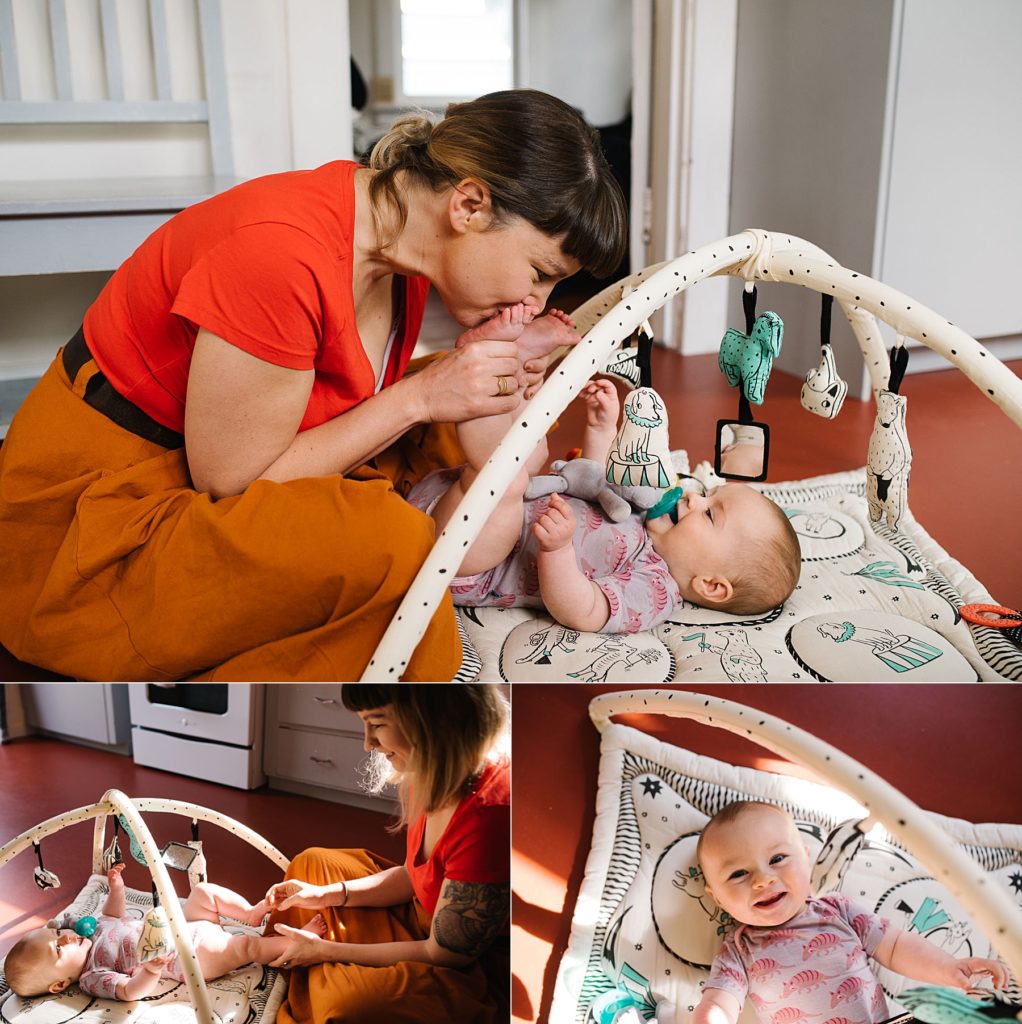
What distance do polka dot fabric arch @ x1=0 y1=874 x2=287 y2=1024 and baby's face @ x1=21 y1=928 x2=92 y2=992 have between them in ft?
0.03

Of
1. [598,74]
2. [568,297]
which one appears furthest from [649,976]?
[598,74]

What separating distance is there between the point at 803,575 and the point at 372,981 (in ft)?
2.75

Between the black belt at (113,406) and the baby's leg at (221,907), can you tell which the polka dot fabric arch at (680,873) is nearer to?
the baby's leg at (221,907)

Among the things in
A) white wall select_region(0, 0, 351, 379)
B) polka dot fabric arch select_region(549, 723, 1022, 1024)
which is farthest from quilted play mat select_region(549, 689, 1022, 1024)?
white wall select_region(0, 0, 351, 379)

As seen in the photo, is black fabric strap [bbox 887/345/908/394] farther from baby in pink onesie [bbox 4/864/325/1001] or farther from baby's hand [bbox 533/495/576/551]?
baby in pink onesie [bbox 4/864/325/1001]

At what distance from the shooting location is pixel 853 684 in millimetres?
916

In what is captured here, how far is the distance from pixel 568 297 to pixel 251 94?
71.6 inches

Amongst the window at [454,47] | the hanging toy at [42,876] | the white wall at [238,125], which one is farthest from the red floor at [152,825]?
the window at [454,47]

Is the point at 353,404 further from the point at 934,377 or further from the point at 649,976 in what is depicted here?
the point at 934,377

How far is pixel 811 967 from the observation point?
866 millimetres

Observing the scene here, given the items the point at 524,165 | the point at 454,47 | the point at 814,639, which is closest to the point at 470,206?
the point at 524,165

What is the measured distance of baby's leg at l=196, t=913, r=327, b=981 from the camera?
0.81 m

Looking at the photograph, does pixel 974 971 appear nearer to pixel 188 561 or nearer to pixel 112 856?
pixel 112 856

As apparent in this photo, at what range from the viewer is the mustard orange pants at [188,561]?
3.55 ft
